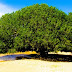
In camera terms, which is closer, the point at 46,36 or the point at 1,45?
the point at 46,36

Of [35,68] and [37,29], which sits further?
[37,29]

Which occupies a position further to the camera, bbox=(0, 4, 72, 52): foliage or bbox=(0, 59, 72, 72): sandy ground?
bbox=(0, 4, 72, 52): foliage

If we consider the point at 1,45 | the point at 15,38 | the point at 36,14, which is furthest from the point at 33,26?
the point at 1,45

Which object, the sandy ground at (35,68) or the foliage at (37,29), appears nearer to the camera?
the sandy ground at (35,68)

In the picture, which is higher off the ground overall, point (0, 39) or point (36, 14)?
point (36, 14)

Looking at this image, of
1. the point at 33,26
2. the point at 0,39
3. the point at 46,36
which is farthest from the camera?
the point at 0,39

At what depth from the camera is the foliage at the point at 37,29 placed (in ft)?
58.4

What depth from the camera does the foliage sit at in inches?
701

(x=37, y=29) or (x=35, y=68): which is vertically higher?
(x=37, y=29)

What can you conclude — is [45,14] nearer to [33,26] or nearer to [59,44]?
[33,26]

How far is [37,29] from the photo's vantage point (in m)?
18.6

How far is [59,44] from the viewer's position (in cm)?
1753

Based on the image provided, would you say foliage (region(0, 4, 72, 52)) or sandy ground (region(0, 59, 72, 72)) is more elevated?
foliage (region(0, 4, 72, 52))

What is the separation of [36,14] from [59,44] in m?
6.10
